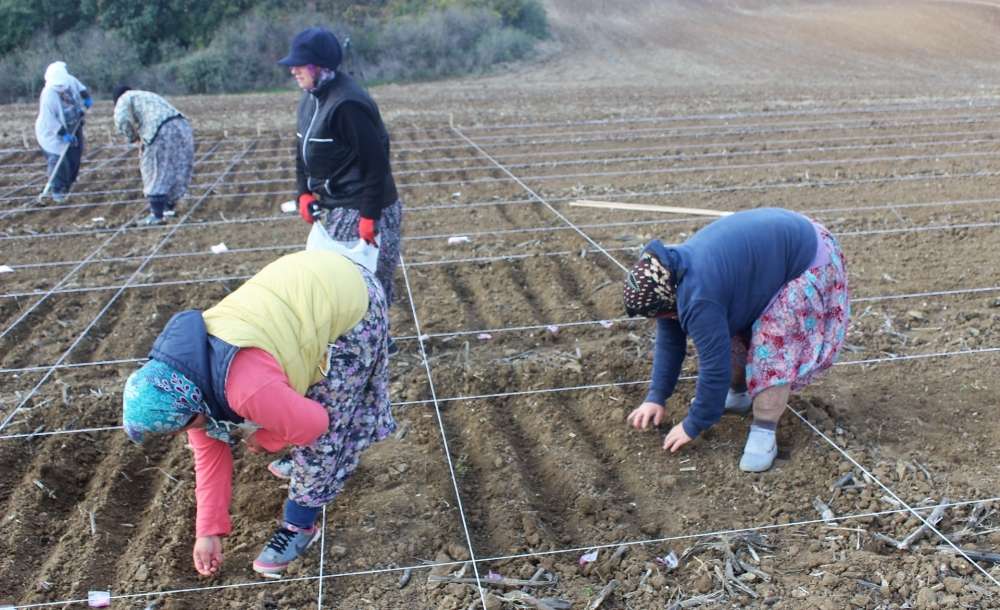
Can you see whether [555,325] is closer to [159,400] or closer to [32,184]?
[159,400]

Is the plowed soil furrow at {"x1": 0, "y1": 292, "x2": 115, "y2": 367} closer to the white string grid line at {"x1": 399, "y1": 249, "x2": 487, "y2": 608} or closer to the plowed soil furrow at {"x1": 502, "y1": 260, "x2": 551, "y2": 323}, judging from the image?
the white string grid line at {"x1": 399, "y1": 249, "x2": 487, "y2": 608}

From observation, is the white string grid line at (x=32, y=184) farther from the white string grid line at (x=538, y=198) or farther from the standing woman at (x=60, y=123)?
the white string grid line at (x=538, y=198)

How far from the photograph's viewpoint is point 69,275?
5.61m

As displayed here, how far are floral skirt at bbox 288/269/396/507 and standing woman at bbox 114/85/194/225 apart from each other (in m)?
4.81

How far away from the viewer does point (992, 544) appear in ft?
8.98

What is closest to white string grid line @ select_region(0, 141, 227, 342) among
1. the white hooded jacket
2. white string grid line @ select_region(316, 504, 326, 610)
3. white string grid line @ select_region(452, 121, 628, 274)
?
the white hooded jacket

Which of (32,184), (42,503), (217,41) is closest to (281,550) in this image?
(42,503)

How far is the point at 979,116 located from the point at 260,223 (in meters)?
9.38

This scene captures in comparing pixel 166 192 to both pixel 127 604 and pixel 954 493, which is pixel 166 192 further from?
pixel 954 493

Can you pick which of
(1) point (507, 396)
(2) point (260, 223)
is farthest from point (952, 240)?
(2) point (260, 223)

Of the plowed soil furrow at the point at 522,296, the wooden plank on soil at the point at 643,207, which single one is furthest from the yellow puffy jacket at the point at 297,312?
the wooden plank on soil at the point at 643,207

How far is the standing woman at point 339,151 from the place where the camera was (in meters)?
3.45

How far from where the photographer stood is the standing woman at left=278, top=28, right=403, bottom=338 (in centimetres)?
345

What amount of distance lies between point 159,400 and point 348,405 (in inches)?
25.5
